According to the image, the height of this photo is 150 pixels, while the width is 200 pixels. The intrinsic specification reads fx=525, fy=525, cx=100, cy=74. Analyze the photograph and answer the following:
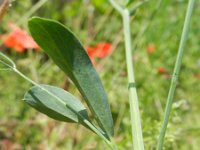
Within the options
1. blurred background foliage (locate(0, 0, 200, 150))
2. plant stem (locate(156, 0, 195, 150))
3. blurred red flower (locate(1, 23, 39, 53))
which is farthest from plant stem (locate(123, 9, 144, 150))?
blurred red flower (locate(1, 23, 39, 53))

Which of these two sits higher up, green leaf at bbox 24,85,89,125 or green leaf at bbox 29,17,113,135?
green leaf at bbox 29,17,113,135

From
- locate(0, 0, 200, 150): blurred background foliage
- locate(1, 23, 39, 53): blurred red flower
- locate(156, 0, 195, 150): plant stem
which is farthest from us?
locate(1, 23, 39, 53): blurred red flower

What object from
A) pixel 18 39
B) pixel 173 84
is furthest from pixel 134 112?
pixel 18 39

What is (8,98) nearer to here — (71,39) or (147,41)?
(147,41)

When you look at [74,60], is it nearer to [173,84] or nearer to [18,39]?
[173,84]

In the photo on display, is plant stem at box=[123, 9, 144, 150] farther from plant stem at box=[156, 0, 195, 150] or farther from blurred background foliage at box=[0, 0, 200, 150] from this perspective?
blurred background foliage at box=[0, 0, 200, 150]

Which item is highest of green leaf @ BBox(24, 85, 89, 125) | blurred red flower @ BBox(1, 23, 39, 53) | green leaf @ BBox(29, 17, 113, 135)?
blurred red flower @ BBox(1, 23, 39, 53)
